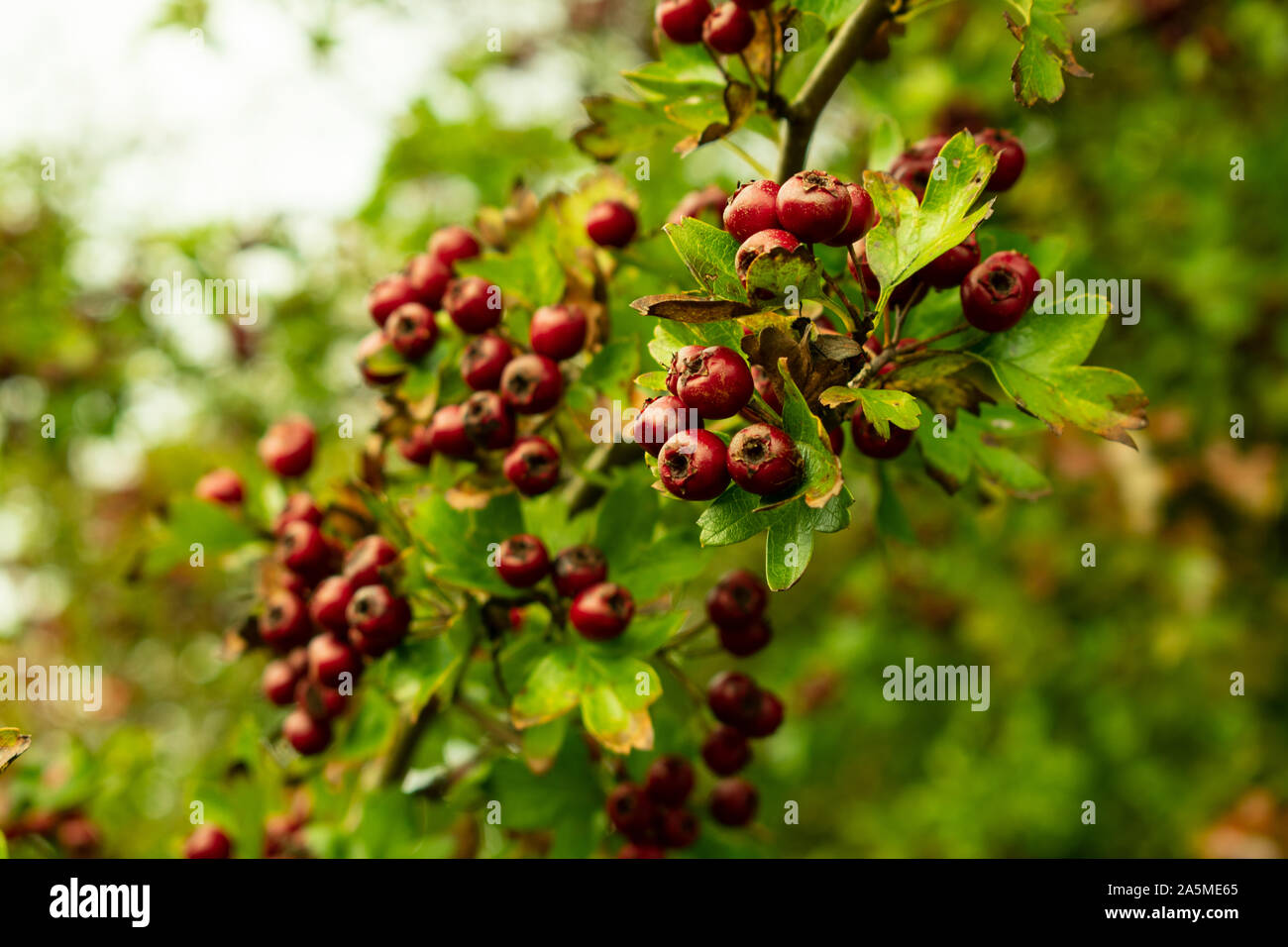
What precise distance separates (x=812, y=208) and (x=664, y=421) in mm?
335

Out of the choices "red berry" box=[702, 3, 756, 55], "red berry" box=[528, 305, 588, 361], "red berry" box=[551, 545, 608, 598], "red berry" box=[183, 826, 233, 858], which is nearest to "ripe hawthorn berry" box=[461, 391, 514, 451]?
"red berry" box=[528, 305, 588, 361]

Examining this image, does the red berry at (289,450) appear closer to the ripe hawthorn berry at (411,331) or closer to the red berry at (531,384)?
the ripe hawthorn berry at (411,331)

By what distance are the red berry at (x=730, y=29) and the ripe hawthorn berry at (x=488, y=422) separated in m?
0.70

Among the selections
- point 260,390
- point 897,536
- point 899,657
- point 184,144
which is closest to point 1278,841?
point 899,657

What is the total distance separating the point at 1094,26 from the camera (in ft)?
12.2

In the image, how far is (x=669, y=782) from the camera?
→ 6.15ft

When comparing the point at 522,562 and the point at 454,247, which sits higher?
the point at 454,247

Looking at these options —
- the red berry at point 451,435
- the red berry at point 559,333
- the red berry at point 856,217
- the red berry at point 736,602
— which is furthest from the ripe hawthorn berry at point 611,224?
the red berry at point 736,602

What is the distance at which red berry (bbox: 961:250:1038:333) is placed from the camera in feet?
4.54

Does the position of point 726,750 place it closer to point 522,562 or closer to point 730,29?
point 522,562

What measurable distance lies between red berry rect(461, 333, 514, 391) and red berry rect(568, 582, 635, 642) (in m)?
0.42

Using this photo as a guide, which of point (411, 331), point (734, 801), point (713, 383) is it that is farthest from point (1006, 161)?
point (734, 801)

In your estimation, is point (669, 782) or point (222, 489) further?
point (222, 489)
